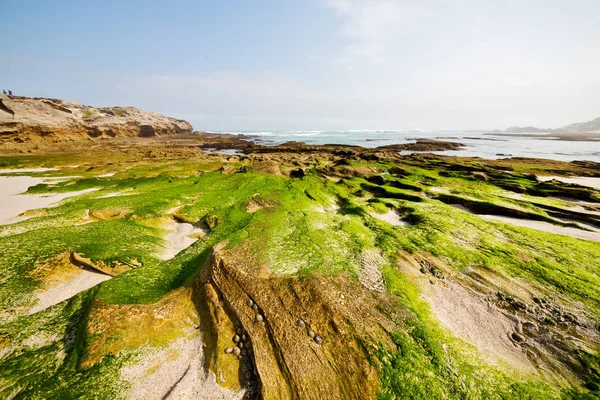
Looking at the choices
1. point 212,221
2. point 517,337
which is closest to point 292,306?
point 517,337

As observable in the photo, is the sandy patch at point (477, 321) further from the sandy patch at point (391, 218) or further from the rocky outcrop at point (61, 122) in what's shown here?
the rocky outcrop at point (61, 122)

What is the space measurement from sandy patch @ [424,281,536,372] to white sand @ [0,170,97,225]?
22.0 meters

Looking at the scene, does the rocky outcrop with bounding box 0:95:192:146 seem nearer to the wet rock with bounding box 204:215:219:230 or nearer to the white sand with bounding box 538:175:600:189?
the wet rock with bounding box 204:215:219:230

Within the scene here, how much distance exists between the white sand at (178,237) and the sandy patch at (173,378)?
560 centimetres

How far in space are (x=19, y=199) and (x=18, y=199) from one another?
0.06 meters

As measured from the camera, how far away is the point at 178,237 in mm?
13250

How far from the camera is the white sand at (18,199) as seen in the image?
1498cm

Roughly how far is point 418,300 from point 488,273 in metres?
3.93

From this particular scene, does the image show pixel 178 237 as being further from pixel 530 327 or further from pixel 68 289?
pixel 530 327

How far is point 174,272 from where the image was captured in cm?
945

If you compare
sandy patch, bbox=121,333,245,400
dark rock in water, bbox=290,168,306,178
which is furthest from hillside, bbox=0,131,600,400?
dark rock in water, bbox=290,168,306,178

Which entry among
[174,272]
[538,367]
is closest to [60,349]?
[174,272]

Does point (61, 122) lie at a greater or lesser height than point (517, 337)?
greater

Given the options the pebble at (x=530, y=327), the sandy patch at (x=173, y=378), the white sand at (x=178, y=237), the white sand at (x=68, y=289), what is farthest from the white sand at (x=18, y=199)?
the pebble at (x=530, y=327)
